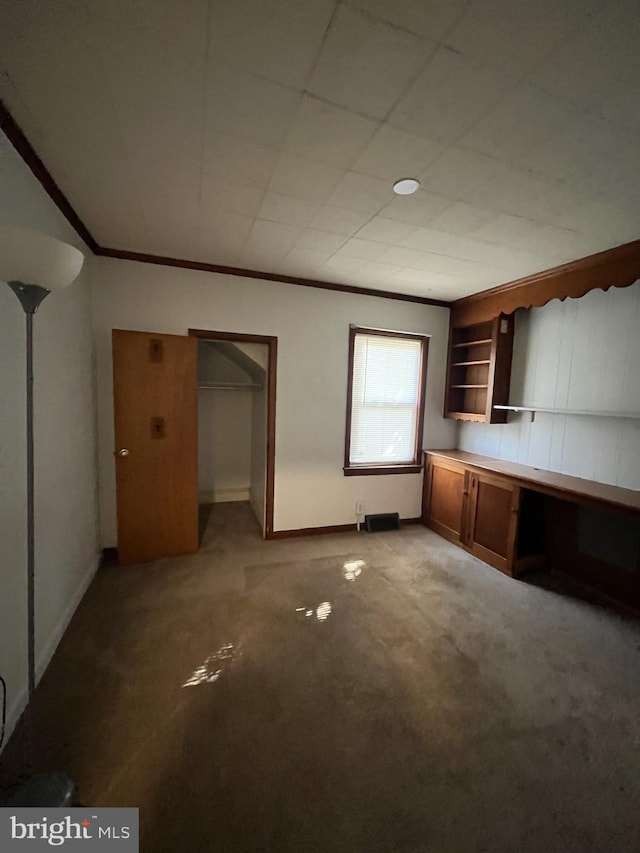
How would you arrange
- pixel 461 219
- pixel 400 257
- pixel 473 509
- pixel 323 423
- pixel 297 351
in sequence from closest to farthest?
pixel 461 219 → pixel 400 257 → pixel 473 509 → pixel 297 351 → pixel 323 423

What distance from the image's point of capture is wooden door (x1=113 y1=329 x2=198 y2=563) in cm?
281

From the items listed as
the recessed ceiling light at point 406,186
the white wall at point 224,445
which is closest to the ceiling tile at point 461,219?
the recessed ceiling light at point 406,186

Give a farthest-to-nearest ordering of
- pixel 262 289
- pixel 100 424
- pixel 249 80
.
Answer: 1. pixel 262 289
2. pixel 100 424
3. pixel 249 80

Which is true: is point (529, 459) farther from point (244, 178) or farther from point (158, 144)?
point (158, 144)

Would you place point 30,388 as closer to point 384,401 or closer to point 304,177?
point 304,177

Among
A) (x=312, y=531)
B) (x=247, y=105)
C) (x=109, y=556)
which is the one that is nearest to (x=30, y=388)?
(x=247, y=105)

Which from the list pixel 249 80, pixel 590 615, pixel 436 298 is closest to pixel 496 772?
pixel 590 615

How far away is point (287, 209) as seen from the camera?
6.84 ft

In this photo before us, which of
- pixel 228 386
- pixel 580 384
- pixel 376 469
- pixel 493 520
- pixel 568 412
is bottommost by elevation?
pixel 493 520

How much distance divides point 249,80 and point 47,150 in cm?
113

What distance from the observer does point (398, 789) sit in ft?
4.18

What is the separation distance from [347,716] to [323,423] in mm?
2448

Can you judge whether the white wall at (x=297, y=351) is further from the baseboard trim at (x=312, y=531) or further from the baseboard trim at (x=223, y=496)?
the baseboard trim at (x=223, y=496)

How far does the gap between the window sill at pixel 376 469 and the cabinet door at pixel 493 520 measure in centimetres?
75
